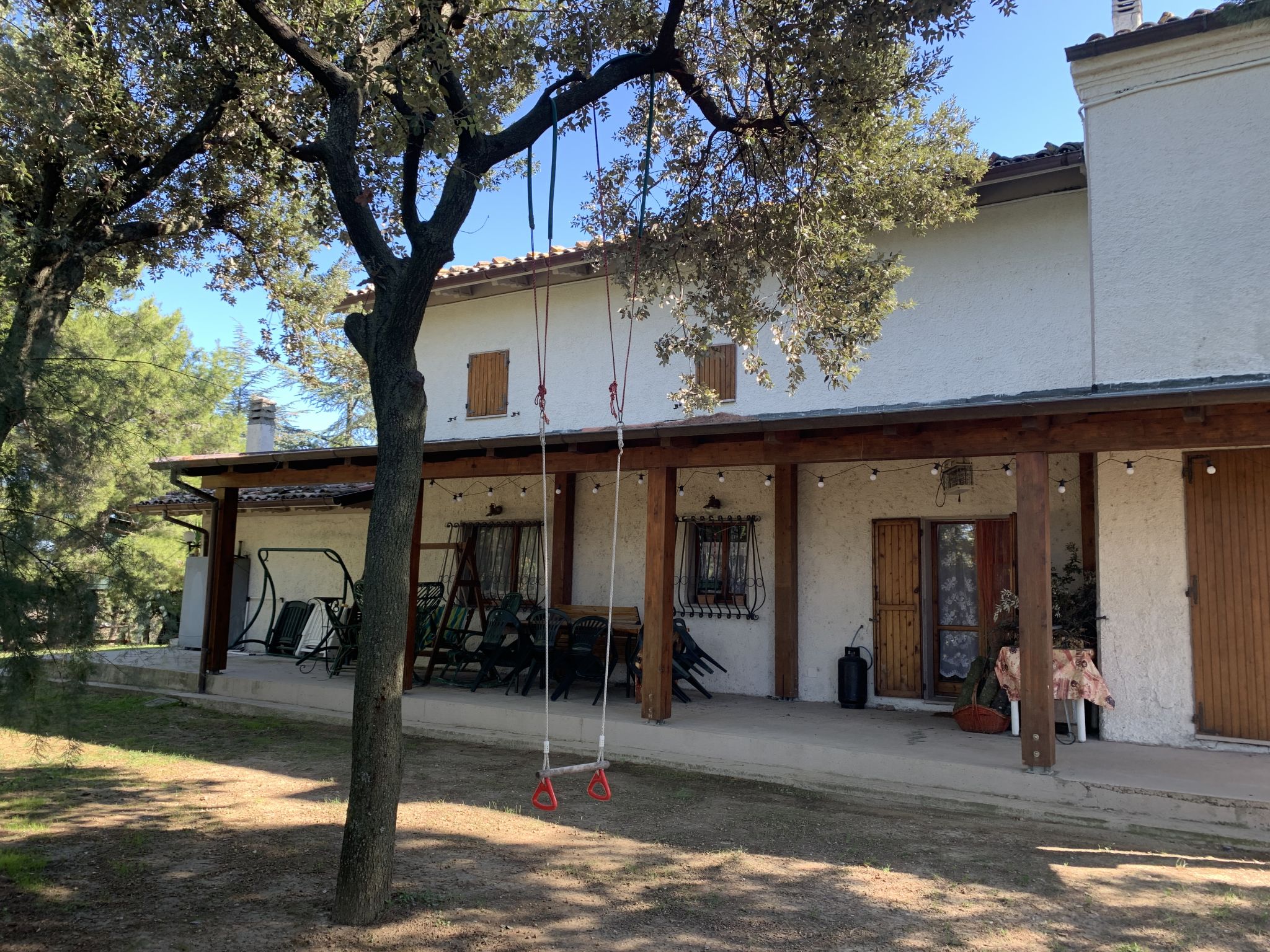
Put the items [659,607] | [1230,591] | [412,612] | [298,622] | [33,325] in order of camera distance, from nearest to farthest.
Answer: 1. [33,325]
2. [1230,591]
3. [659,607]
4. [412,612]
5. [298,622]

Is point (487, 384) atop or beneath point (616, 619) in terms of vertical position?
atop

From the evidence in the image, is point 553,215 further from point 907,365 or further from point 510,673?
point 510,673

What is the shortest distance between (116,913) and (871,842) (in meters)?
4.02

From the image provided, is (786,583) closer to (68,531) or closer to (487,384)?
(487,384)

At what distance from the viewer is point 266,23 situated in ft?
16.6

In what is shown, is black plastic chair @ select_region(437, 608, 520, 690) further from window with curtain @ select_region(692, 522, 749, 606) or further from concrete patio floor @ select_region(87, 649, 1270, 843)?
window with curtain @ select_region(692, 522, 749, 606)

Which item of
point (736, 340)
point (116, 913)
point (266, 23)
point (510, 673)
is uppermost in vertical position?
point (266, 23)

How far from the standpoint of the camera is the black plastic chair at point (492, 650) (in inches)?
390

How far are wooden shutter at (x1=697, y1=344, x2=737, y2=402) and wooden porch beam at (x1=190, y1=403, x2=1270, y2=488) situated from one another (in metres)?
2.75

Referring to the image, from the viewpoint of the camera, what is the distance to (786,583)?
9.88 meters

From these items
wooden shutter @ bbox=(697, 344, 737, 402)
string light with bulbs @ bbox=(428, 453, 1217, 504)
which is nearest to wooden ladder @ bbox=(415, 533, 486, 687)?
string light with bulbs @ bbox=(428, 453, 1217, 504)

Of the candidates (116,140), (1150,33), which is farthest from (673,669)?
(1150,33)

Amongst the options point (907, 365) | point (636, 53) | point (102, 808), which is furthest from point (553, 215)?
point (907, 365)

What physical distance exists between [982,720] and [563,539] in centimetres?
556
